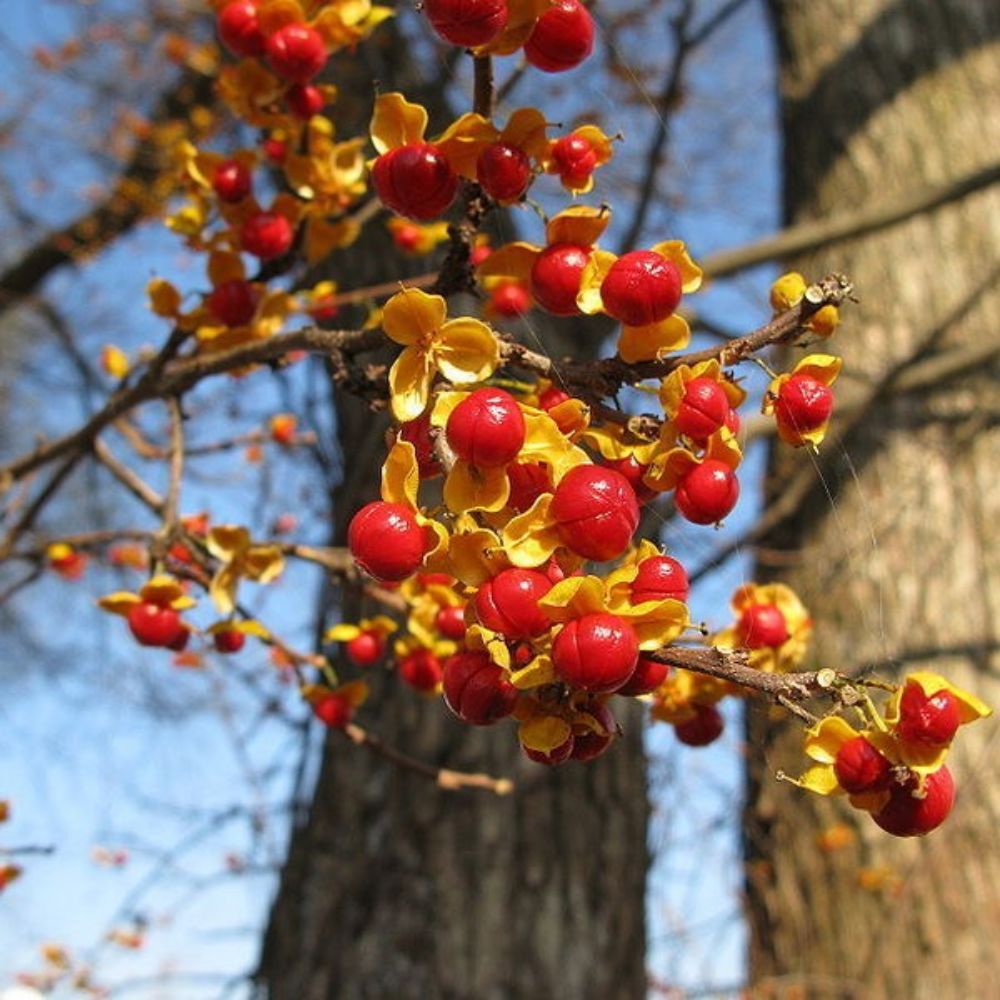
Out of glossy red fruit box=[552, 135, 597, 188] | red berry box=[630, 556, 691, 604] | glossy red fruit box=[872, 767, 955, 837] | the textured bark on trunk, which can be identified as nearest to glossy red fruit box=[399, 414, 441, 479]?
red berry box=[630, 556, 691, 604]

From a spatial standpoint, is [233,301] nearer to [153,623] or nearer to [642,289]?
[153,623]

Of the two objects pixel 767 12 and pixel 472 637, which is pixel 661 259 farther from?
pixel 767 12

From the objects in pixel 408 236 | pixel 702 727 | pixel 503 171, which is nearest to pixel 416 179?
pixel 503 171

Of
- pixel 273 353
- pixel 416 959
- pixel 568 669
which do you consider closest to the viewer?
pixel 568 669

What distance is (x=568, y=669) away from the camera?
2.13ft

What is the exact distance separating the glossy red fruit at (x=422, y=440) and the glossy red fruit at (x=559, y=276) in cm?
15

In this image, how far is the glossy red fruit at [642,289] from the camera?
780mm

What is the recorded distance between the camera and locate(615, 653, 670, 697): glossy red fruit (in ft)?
2.42

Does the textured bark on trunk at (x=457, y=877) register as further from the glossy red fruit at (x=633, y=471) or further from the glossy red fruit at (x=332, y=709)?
the glossy red fruit at (x=633, y=471)

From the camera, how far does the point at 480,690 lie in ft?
2.36

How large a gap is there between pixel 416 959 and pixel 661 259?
62.0 inches

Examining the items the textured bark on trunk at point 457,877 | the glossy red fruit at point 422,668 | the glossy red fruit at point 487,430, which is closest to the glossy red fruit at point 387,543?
the glossy red fruit at point 487,430

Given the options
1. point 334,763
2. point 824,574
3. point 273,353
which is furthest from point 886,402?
point 273,353

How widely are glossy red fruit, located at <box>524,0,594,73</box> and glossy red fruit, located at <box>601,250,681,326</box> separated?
7.0 inches
